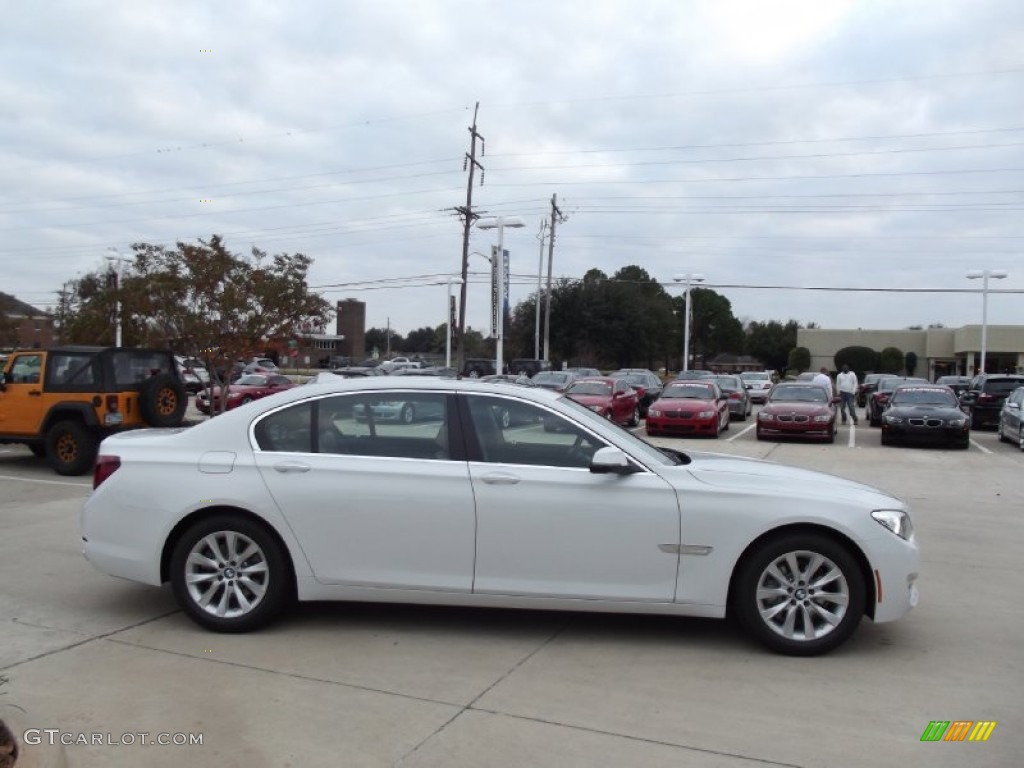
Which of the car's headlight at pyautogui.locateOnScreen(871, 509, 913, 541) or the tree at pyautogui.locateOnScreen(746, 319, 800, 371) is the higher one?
the tree at pyautogui.locateOnScreen(746, 319, 800, 371)

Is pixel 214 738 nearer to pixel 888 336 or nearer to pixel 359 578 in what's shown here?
pixel 359 578

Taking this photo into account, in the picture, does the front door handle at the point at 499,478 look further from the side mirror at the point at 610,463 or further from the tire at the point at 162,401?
the tire at the point at 162,401

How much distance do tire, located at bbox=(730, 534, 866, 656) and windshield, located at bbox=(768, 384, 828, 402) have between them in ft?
54.0

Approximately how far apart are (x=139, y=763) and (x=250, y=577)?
1598 millimetres

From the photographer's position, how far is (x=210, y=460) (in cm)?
518

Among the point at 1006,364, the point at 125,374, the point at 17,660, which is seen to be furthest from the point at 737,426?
the point at 1006,364

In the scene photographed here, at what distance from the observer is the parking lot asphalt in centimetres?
369

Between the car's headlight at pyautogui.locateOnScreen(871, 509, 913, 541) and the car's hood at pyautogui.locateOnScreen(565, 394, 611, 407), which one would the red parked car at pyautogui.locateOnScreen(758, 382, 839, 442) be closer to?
the car's hood at pyautogui.locateOnScreen(565, 394, 611, 407)

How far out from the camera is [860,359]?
2717 inches

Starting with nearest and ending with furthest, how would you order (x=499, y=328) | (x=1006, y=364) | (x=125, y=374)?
(x=125, y=374)
(x=499, y=328)
(x=1006, y=364)

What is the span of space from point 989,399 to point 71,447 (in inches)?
903

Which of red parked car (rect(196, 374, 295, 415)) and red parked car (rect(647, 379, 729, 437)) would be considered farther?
red parked car (rect(196, 374, 295, 415))

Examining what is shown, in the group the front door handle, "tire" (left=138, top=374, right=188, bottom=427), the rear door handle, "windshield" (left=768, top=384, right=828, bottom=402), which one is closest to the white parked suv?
"windshield" (left=768, top=384, right=828, bottom=402)

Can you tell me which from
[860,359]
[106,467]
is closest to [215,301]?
[106,467]
